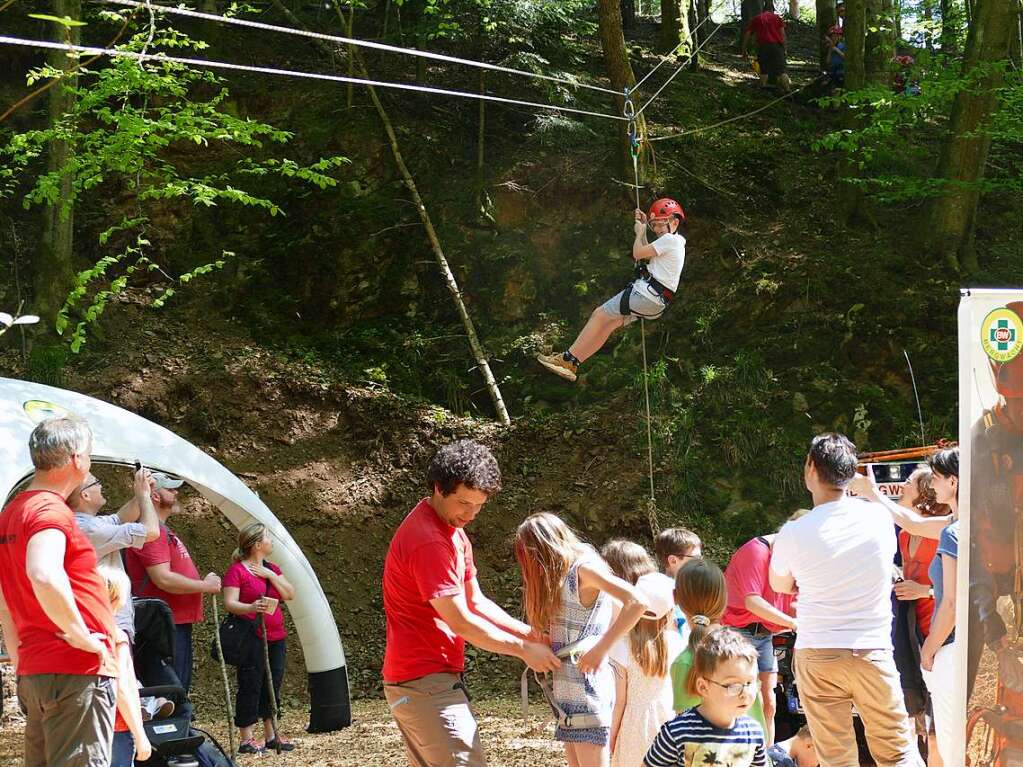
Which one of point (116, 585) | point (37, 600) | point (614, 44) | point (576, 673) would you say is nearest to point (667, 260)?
point (576, 673)

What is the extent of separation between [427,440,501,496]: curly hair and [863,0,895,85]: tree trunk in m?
12.8

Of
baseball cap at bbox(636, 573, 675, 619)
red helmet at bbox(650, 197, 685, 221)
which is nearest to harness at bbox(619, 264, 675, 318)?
red helmet at bbox(650, 197, 685, 221)

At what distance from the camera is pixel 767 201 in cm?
1538

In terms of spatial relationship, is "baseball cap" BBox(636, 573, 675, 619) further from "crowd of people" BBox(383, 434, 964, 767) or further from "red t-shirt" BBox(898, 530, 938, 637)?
"red t-shirt" BBox(898, 530, 938, 637)

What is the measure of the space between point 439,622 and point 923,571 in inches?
118

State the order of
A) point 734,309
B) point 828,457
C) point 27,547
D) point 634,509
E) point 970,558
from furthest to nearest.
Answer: point 734,309 < point 634,509 < point 828,457 < point 27,547 < point 970,558

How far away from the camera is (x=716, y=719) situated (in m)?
3.41

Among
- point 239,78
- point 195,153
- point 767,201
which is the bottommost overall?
point 767,201

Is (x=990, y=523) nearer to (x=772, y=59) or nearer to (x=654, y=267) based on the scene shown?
(x=654, y=267)

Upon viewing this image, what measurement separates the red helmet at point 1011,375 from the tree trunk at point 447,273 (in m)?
10.2

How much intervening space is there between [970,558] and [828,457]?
139 cm

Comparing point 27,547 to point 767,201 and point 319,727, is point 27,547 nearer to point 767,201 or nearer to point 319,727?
point 319,727

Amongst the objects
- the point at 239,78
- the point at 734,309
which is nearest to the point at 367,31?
the point at 239,78

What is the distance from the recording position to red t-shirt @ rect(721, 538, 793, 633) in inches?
222
